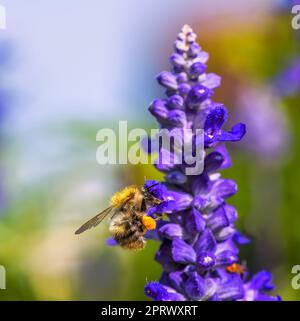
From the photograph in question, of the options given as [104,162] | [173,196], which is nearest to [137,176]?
[104,162]

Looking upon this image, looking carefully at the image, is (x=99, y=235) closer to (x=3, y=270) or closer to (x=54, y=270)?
(x=54, y=270)

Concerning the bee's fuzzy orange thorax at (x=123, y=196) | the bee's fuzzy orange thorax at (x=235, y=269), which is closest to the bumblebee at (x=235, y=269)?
the bee's fuzzy orange thorax at (x=235, y=269)

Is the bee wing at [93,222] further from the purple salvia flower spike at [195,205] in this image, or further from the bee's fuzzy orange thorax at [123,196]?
the purple salvia flower spike at [195,205]

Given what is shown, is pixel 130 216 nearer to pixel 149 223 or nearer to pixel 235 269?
pixel 149 223

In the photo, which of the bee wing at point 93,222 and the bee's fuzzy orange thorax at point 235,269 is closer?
the bee wing at point 93,222

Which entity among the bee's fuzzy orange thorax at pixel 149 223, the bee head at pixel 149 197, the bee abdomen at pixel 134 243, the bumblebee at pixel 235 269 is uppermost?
the bee head at pixel 149 197

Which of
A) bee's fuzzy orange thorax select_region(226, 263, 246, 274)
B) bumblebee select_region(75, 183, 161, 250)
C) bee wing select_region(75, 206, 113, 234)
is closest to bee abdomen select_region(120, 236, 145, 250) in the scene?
bumblebee select_region(75, 183, 161, 250)

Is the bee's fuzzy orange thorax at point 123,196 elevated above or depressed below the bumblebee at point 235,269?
above

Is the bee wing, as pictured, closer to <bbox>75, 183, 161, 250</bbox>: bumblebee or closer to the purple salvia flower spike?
<bbox>75, 183, 161, 250</bbox>: bumblebee
